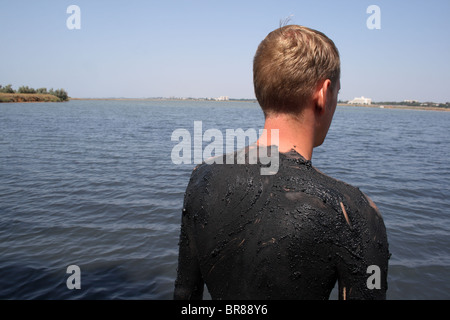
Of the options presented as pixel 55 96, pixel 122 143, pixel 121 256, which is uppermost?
pixel 55 96

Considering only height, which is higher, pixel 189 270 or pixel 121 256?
pixel 189 270

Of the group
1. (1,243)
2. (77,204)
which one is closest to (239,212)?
(1,243)

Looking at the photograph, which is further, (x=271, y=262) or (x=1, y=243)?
(x=1, y=243)

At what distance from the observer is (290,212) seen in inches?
60.2

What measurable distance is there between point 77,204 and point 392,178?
13447 millimetres

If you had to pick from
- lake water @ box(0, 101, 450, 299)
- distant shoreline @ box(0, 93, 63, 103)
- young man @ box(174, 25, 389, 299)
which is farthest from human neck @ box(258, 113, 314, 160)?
distant shoreline @ box(0, 93, 63, 103)

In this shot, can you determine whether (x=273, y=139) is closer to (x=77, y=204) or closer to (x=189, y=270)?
(x=189, y=270)

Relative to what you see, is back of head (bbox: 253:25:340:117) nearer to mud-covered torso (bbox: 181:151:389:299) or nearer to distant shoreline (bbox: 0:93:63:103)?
mud-covered torso (bbox: 181:151:389:299)

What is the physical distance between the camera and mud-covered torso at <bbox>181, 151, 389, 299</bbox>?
4.93 feet

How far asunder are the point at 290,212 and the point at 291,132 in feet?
1.37

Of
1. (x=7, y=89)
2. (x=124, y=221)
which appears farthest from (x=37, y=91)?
(x=124, y=221)

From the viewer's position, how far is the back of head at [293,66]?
1.61 meters

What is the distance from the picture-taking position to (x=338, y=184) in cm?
159

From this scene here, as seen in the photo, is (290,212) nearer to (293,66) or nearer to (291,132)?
(291,132)
